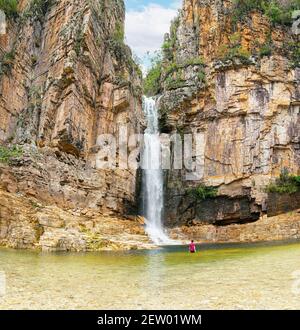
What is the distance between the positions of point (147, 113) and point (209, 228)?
627 inches

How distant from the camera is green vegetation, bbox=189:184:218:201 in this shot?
41131mm

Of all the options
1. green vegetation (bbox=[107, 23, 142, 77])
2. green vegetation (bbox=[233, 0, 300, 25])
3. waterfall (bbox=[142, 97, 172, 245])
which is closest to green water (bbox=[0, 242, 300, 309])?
waterfall (bbox=[142, 97, 172, 245])

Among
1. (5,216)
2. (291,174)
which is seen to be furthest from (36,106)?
(291,174)

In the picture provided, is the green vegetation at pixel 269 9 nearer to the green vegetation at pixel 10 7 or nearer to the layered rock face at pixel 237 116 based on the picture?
the layered rock face at pixel 237 116

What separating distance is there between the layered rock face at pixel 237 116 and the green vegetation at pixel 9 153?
61.3 ft

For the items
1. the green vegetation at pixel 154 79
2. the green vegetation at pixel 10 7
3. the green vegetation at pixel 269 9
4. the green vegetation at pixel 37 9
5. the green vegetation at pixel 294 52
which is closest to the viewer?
the green vegetation at pixel 10 7

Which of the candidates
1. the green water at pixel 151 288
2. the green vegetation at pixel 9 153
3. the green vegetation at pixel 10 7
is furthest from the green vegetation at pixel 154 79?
the green water at pixel 151 288

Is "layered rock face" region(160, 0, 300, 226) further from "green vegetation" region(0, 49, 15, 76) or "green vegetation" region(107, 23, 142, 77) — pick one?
"green vegetation" region(0, 49, 15, 76)

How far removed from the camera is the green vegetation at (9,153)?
92.8 feet

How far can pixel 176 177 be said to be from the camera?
43031 millimetres

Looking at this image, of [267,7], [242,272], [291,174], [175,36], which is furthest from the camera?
[175,36]

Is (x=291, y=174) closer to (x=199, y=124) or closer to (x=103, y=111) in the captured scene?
(x=199, y=124)

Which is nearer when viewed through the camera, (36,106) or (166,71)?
(36,106)
